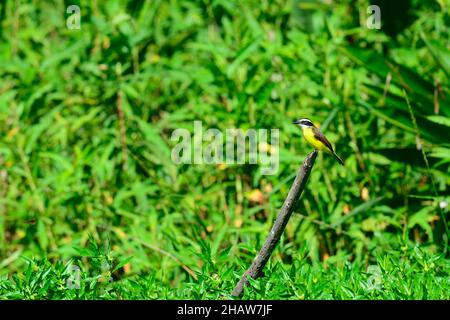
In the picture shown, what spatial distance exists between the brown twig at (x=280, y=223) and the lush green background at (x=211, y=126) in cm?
67

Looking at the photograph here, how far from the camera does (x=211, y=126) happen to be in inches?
145

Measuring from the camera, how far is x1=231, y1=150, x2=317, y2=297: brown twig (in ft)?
6.77

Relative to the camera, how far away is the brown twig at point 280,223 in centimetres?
206

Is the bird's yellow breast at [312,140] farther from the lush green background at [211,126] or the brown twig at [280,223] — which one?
the lush green background at [211,126]

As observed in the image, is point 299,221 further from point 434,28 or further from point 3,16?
point 3,16

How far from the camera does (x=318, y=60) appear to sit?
3.58 meters

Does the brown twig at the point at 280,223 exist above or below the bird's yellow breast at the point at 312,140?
below

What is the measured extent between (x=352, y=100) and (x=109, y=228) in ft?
4.29

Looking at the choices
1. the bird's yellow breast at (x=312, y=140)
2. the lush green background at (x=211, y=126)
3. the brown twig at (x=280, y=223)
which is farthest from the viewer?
the lush green background at (x=211, y=126)

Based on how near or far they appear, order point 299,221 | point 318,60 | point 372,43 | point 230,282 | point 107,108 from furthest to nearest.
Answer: point 372,43 < point 107,108 < point 318,60 < point 299,221 < point 230,282

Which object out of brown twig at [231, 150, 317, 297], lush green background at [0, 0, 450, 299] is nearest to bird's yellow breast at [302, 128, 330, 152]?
brown twig at [231, 150, 317, 297]

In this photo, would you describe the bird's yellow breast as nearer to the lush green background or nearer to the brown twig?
the brown twig

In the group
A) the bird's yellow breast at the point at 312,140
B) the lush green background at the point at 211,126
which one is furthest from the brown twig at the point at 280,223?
the lush green background at the point at 211,126

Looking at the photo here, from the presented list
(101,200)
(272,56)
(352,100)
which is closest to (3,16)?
(101,200)
